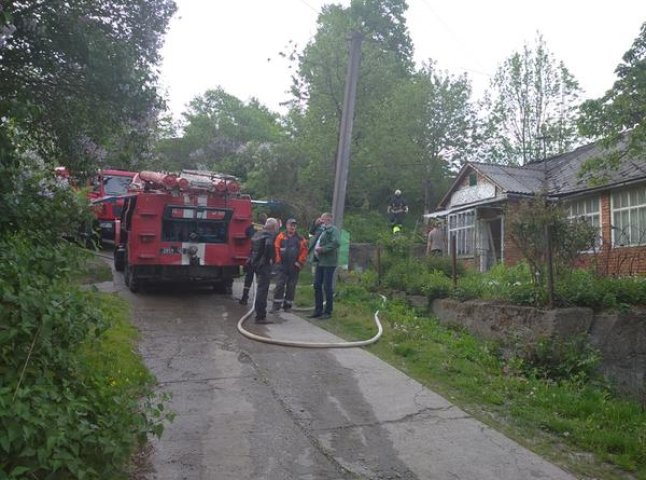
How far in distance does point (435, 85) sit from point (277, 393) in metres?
27.2

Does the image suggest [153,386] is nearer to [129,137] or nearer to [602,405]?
[129,137]

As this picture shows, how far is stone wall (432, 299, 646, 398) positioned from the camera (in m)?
7.18

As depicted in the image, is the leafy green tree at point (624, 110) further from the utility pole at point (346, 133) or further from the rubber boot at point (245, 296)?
the rubber boot at point (245, 296)

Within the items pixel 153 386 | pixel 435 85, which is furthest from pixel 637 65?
pixel 435 85

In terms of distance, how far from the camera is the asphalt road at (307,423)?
4.34m

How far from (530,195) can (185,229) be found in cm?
1259

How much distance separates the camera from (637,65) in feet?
28.0

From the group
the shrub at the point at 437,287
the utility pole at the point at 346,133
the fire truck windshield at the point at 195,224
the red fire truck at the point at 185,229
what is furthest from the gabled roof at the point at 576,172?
the fire truck windshield at the point at 195,224

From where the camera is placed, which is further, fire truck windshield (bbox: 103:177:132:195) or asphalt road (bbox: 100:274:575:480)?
fire truck windshield (bbox: 103:177:132:195)

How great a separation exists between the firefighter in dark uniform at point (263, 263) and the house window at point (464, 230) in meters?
12.6

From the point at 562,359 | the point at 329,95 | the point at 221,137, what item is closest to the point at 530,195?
the point at 329,95

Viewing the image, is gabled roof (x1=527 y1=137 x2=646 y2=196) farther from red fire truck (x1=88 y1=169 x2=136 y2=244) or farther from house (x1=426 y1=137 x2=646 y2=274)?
red fire truck (x1=88 y1=169 x2=136 y2=244)

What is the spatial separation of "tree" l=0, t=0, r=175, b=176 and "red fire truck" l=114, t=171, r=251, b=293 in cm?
487

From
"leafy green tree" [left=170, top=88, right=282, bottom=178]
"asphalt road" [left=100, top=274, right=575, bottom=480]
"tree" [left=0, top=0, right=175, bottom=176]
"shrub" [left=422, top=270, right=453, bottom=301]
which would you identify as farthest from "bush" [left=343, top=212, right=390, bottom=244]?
"tree" [left=0, top=0, right=175, bottom=176]
